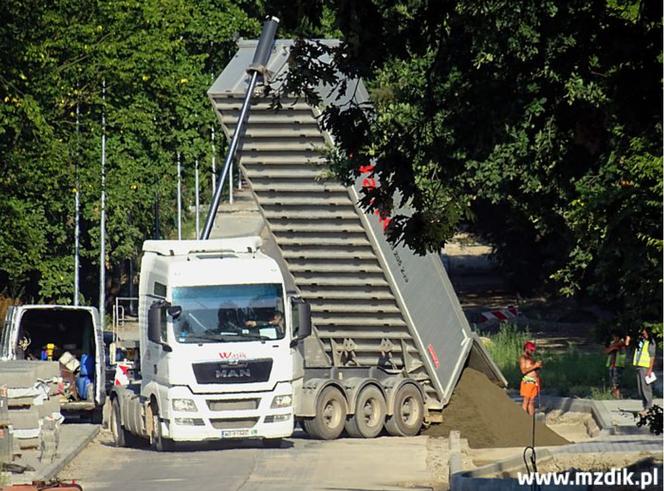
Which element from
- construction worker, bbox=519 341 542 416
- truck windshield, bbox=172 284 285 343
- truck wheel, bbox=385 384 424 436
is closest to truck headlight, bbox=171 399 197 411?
truck windshield, bbox=172 284 285 343

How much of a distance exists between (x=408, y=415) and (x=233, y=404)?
369 centimetres

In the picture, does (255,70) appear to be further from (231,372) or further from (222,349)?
(231,372)

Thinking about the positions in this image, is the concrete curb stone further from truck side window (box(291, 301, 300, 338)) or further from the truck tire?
truck side window (box(291, 301, 300, 338))

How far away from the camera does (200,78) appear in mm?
49531

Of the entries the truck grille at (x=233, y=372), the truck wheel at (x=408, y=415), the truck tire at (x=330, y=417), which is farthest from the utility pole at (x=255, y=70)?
the truck wheel at (x=408, y=415)

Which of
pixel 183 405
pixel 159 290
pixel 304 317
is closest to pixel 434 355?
pixel 304 317

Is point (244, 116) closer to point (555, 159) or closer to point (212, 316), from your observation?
point (212, 316)

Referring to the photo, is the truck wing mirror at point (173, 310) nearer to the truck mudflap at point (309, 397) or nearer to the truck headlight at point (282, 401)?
the truck headlight at point (282, 401)

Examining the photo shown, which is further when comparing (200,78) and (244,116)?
(200,78)

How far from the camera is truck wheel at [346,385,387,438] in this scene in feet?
86.0

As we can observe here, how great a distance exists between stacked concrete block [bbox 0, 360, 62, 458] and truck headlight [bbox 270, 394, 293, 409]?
310 cm

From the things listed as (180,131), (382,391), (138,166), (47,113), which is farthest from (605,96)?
(180,131)

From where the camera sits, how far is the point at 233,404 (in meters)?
24.2

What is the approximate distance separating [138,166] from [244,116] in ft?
65.9
